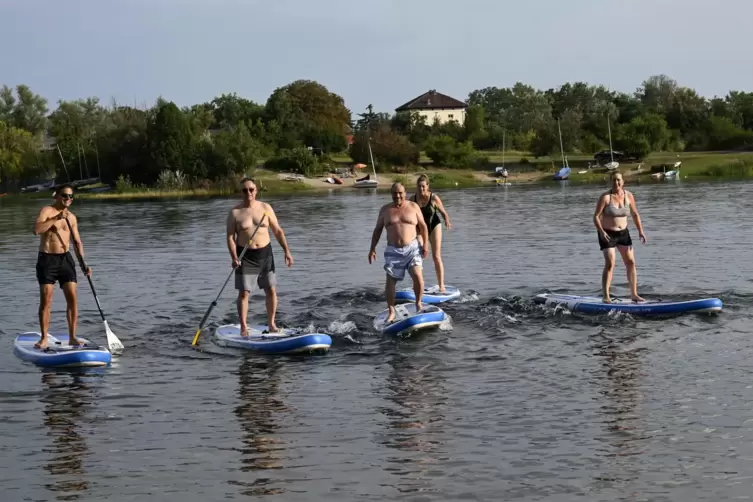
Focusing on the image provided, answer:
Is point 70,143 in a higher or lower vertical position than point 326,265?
higher

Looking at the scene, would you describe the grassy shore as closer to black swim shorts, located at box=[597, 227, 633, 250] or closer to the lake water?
the lake water

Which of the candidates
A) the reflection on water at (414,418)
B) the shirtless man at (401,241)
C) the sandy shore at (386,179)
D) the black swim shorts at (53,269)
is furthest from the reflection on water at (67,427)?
the sandy shore at (386,179)

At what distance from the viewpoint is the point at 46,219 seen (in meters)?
13.1

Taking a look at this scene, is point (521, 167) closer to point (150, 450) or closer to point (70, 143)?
point (70, 143)

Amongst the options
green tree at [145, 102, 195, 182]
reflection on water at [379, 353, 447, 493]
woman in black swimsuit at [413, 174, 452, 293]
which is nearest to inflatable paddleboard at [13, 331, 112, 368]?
reflection on water at [379, 353, 447, 493]

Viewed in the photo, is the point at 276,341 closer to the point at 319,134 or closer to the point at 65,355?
the point at 65,355

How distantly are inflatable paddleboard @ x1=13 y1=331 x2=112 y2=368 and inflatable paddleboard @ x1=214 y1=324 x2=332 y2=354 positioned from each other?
1.80 meters

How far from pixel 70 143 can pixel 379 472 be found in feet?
343

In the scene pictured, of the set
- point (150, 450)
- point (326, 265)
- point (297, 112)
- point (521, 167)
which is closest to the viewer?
point (150, 450)

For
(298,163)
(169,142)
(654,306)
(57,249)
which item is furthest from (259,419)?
(169,142)

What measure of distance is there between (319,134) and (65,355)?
93.7 meters

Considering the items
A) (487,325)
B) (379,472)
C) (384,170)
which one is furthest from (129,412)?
(384,170)

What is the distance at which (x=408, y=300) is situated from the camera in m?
18.0

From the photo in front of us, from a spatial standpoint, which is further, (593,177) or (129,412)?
(593,177)
